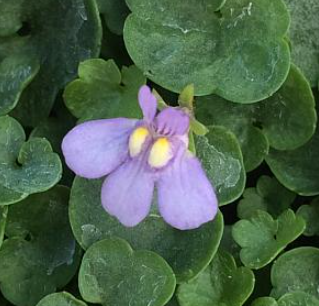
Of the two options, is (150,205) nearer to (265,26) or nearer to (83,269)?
(83,269)

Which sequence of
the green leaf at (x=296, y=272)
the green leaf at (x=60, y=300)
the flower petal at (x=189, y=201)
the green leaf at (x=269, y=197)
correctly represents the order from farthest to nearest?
the green leaf at (x=269, y=197), the green leaf at (x=296, y=272), the green leaf at (x=60, y=300), the flower petal at (x=189, y=201)

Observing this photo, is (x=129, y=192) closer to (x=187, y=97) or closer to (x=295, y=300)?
(x=187, y=97)

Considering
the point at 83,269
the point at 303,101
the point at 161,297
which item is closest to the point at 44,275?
the point at 83,269

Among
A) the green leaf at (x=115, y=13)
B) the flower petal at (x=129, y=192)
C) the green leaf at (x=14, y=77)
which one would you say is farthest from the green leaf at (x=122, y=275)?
the green leaf at (x=115, y=13)

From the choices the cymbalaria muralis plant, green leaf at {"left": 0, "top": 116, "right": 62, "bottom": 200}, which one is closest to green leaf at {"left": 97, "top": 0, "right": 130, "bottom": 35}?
the cymbalaria muralis plant

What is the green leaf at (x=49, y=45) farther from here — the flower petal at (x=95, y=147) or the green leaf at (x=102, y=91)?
the flower petal at (x=95, y=147)

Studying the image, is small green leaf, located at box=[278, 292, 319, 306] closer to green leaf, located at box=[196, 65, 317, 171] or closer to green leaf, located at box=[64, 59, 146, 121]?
green leaf, located at box=[196, 65, 317, 171]

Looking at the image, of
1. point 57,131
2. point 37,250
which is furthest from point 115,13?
point 37,250
